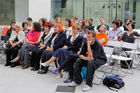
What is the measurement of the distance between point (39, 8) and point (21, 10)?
6.00ft

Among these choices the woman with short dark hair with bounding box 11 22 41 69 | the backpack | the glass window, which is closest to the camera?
the backpack

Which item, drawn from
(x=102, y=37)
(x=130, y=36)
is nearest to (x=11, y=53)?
(x=102, y=37)

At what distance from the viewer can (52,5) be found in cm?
1215

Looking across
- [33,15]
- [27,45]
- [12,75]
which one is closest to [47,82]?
[12,75]

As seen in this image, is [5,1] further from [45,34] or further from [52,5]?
[45,34]

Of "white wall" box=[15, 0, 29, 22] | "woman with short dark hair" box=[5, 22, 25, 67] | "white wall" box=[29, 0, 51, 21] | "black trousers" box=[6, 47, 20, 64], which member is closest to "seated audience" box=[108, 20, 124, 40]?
"woman with short dark hair" box=[5, 22, 25, 67]

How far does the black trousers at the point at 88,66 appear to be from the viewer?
14.7 feet

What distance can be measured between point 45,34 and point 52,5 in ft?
20.4

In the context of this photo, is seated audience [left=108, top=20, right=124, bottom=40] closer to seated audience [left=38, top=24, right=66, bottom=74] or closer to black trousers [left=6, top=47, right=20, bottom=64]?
seated audience [left=38, top=24, right=66, bottom=74]

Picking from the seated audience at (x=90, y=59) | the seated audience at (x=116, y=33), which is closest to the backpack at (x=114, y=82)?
the seated audience at (x=90, y=59)

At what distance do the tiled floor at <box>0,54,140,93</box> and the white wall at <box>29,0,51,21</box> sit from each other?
626 centimetres

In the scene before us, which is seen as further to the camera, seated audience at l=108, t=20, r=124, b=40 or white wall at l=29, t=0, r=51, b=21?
white wall at l=29, t=0, r=51, b=21

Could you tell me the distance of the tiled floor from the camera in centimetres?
453

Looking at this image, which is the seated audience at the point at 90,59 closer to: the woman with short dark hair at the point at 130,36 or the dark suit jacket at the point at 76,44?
the dark suit jacket at the point at 76,44
